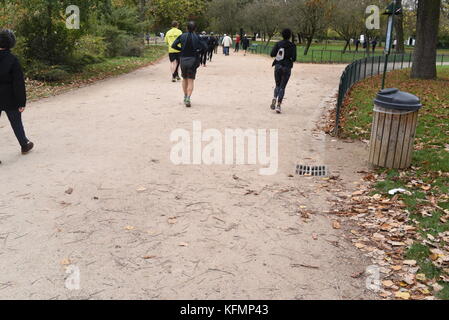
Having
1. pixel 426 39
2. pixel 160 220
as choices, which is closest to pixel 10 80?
pixel 160 220

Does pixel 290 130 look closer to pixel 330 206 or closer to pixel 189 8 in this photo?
pixel 330 206

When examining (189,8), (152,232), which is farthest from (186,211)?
(189,8)

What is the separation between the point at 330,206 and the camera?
5629mm

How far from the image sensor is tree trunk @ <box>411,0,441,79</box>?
17.4 meters

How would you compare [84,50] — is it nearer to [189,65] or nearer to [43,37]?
[43,37]

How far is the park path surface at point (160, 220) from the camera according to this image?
3.82 metres

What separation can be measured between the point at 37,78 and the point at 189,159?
10535mm

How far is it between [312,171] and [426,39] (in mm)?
13427

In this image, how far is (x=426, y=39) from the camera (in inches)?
697

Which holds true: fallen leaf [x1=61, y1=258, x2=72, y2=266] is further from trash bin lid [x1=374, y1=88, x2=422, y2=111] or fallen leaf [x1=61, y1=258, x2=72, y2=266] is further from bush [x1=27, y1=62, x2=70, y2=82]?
bush [x1=27, y1=62, x2=70, y2=82]

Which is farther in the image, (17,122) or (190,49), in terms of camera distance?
(190,49)

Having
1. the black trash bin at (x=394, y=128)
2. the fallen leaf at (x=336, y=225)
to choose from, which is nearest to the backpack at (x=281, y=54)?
the black trash bin at (x=394, y=128)

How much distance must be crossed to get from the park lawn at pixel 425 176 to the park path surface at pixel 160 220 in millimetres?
609

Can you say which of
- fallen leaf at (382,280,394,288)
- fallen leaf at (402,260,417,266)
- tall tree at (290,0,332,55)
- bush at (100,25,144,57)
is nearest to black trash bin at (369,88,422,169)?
fallen leaf at (402,260,417,266)
